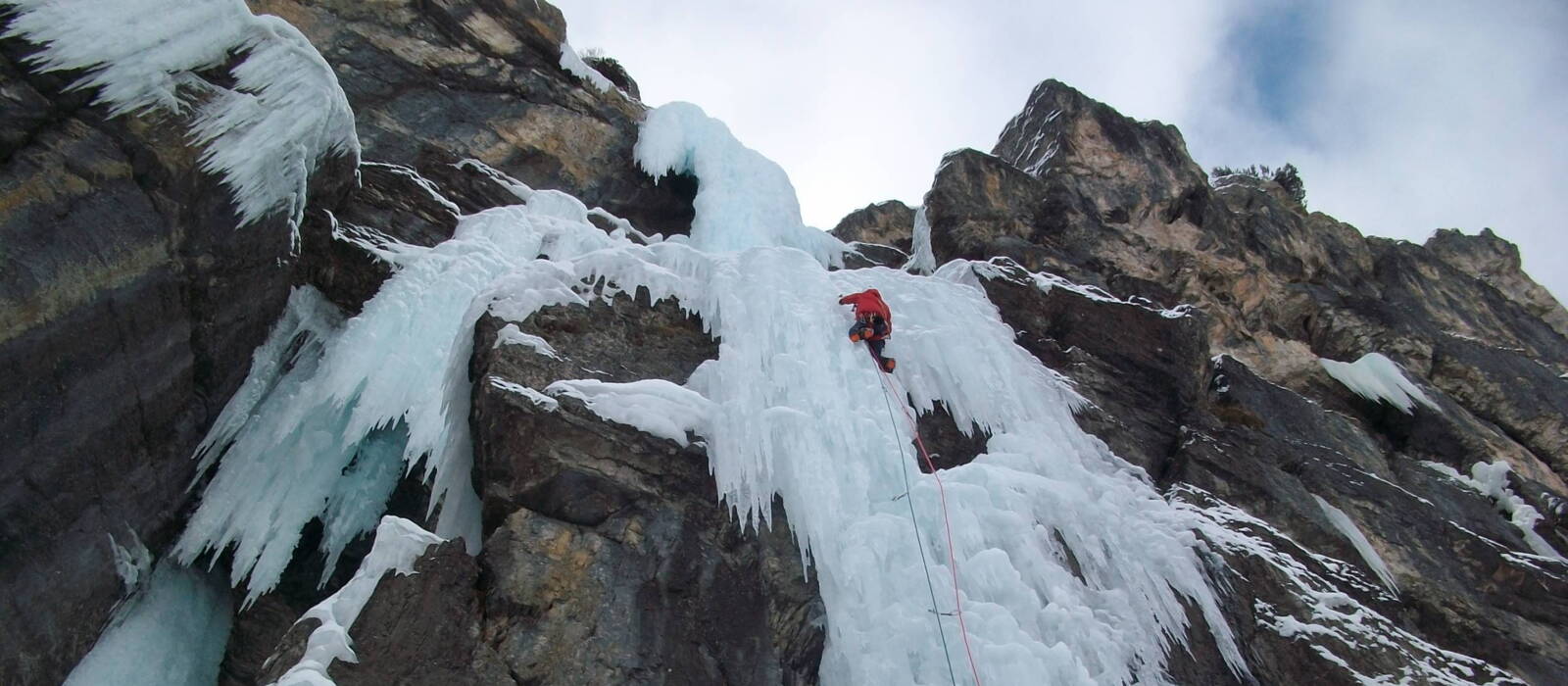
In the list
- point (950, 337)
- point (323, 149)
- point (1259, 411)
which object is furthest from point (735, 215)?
point (1259, 411)

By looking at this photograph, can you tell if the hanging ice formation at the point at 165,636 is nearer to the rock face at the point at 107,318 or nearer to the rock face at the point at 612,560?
the rock face at the point at 107,318

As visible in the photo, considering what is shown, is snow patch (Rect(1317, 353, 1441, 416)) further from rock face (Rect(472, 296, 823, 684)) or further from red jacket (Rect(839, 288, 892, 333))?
rock face (Rect(472, 296, 823, 684))

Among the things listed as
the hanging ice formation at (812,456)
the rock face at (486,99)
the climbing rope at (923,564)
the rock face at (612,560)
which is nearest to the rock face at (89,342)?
the hanging ice formation at (812,456)

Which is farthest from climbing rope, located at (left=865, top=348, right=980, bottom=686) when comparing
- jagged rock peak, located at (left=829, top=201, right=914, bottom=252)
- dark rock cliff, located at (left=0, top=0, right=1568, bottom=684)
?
jagged rock peak, located at (left=829, top=201, right=914, bottom=252)

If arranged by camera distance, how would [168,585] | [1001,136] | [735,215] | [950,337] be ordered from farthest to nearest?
[1001,136], [735,215], [950,337], [168,585]

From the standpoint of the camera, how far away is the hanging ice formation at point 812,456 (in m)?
6.40

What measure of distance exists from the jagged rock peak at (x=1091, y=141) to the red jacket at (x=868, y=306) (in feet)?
25.1

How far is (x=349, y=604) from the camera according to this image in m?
5.09

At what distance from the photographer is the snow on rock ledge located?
584 cm

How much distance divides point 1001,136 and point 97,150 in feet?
50.9

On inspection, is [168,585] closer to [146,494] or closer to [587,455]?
[146,494]

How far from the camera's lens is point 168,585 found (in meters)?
6.82

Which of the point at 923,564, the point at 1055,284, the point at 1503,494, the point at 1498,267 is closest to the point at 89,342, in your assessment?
the point at 923,564

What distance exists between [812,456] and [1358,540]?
5.86m
